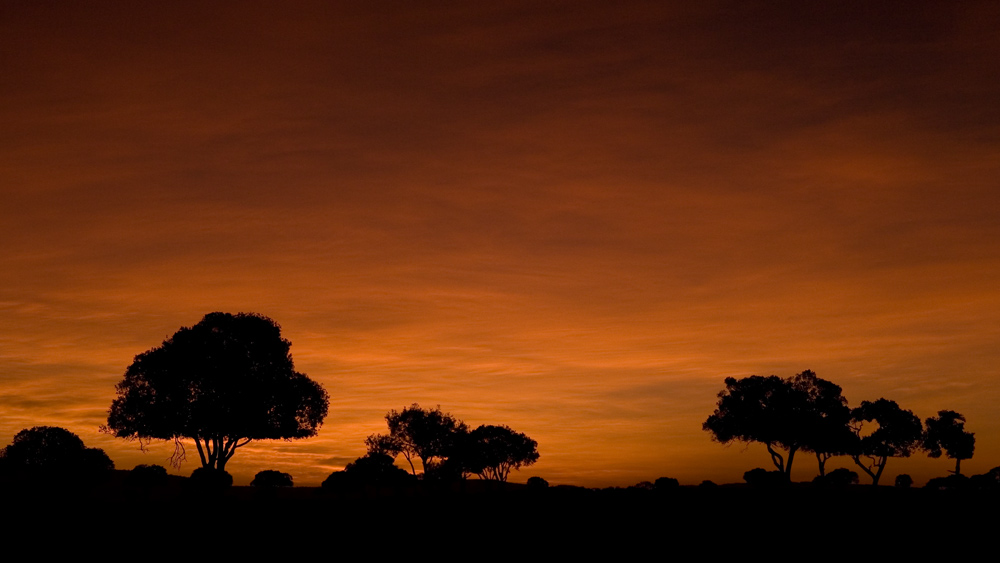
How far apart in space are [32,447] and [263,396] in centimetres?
8450

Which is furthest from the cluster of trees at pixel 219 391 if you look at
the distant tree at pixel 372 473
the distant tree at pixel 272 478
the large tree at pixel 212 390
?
the distant tree at pixel 272 478

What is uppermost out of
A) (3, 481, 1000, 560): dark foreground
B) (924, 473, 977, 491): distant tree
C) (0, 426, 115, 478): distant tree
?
(0, 426, 115, 478): distant tree

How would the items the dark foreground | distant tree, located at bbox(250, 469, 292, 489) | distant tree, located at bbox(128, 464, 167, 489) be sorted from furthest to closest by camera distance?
1. distant tree, located at bbox(250, 469, 292, 489)
2. distant tree, located at bbox(128, 464, 167, 489)
3. the dark foreground

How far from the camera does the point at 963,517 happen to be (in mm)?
40844

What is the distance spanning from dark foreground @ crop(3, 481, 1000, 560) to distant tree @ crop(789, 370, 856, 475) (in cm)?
6584

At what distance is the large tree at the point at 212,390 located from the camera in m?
73.3

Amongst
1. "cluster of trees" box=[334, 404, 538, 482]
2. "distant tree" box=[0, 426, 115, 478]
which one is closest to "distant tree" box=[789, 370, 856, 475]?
"cluster of trees" box=[334, 404, 538, 482]

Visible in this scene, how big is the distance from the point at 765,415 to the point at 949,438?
A: 47.5 m

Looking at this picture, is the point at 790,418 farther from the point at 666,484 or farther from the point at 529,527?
the point at 529,527

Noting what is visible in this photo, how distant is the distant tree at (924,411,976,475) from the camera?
137375 millimetres

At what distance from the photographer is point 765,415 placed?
115 m

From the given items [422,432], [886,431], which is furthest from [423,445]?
[886,431]

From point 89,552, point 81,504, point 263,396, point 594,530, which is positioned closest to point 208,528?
point 89,552

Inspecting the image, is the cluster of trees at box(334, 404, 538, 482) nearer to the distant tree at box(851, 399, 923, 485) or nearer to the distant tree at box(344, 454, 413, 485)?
the distant tree at box(344, 454, 413, 485)
